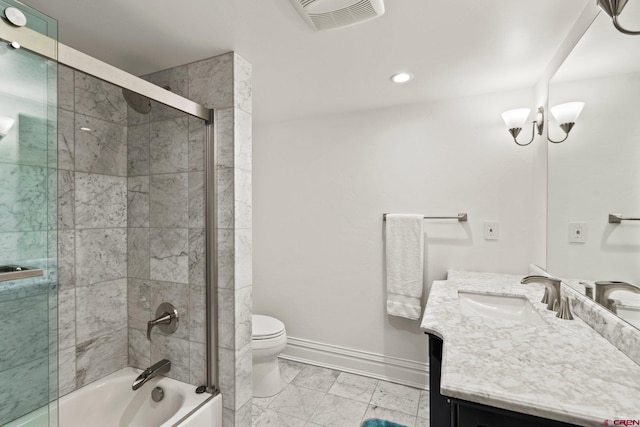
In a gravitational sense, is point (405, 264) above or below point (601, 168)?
below

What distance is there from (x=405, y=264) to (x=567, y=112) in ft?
4.30

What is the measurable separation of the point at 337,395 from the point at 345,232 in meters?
1.22

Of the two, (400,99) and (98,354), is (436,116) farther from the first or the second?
(98,354)

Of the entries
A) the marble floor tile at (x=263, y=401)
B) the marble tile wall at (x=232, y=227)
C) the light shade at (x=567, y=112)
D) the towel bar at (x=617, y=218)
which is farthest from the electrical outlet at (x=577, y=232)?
the marble floor tile at (x=263, y=401)

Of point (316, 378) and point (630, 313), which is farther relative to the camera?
point (316, 378)

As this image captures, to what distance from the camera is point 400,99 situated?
2273mm

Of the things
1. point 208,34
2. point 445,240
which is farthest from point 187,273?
point 445,240

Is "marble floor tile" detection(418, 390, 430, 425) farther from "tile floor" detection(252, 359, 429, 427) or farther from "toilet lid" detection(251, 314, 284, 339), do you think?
"toilet lid" detection(251, 314, 284, 339)

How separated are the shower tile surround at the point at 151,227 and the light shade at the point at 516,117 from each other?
1.59m

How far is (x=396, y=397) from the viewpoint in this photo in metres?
2.16

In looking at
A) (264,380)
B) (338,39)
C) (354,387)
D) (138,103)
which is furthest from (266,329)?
(338,39)

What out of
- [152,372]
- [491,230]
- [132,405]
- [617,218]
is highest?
[617,218]

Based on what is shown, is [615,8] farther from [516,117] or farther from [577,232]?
[516,117]

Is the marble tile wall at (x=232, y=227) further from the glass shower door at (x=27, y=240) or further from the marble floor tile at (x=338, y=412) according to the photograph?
the glass shower door at (x=27, y=240)
